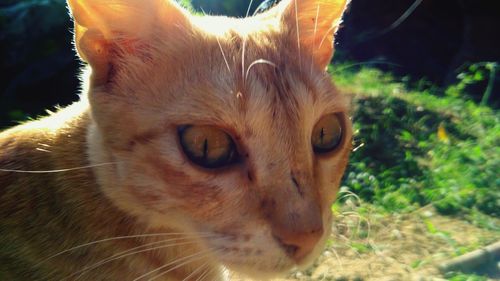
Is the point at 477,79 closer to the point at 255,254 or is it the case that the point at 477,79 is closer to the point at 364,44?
the point at 364,44

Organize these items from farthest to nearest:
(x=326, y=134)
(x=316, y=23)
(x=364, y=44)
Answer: (x=364, y=44) → (x=316, y=23) → (x=326, y=134)

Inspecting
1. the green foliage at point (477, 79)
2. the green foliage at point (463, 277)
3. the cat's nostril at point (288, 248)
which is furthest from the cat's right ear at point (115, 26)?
the green foliage at point (477, 79)

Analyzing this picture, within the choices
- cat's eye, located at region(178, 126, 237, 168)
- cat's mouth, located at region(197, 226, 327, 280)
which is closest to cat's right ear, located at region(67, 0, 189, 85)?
cat's eye, located at region(178, 126, 237, 168)

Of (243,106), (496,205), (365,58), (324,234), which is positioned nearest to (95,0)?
(243,106)

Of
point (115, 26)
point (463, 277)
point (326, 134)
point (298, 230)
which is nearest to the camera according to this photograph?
point (298, 230)

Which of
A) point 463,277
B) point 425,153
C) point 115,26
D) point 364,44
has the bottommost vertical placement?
point 463,277

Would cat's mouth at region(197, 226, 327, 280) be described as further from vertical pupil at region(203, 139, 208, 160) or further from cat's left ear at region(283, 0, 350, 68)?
cat's left ear at region(283, 0, 350, 68)

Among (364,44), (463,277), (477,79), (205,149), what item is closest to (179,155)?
(205,149)
